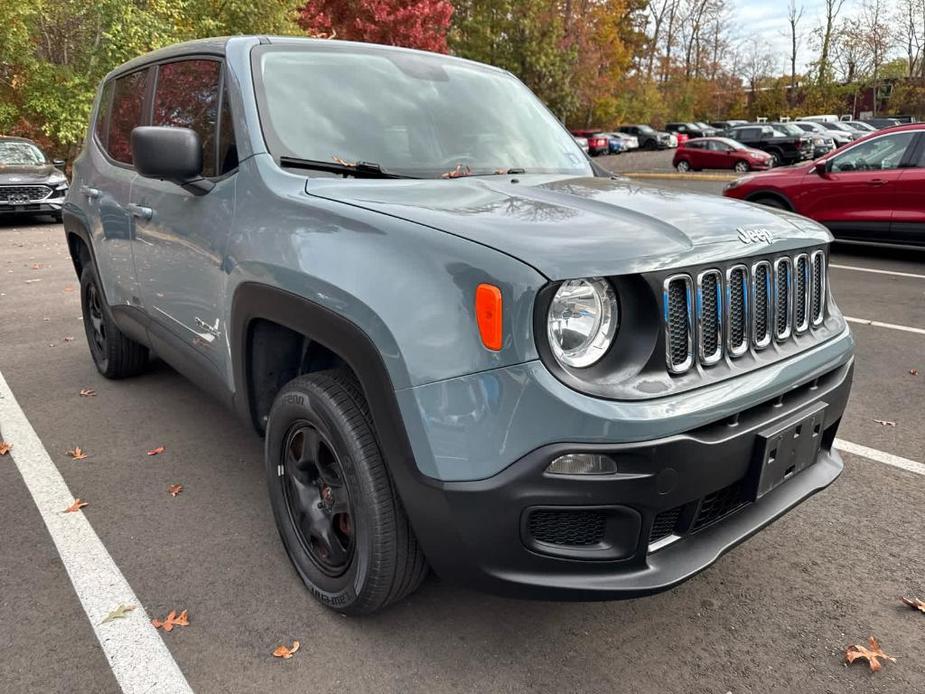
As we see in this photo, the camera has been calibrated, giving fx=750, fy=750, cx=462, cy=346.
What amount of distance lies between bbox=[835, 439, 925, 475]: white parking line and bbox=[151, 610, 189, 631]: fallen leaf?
3.18 meters

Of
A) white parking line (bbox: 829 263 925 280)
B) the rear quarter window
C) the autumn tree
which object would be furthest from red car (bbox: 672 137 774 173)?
the rear quarter window

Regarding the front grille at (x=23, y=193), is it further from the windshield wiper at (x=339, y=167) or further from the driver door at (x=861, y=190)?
the windshield wiper at (x=339, y=167)

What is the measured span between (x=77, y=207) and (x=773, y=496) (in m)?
4.27

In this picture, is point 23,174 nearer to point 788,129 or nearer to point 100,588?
point 100,588

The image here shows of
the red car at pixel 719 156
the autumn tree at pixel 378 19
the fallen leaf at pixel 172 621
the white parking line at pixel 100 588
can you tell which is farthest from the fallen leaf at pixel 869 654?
the autumn tree at pixel 378 19

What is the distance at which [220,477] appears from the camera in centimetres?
352

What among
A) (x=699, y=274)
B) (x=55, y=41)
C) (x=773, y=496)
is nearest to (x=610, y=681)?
(x=773, y=496)

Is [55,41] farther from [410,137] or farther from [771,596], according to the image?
[771,596]

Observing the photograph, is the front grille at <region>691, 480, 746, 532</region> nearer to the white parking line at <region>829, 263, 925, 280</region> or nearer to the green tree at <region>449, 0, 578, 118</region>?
the white parking line at <region>829, 263, 925, 280</region>

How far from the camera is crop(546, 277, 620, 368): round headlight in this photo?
73.3 inches

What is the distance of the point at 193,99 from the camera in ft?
10.8

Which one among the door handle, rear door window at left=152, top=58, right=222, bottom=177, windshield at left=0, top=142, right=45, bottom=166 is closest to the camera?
rear door window at left=152, top=58, right=222, bottom=177

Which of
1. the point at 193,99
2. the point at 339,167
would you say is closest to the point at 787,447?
the point at 339,167

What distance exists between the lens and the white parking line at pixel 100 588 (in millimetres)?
2234
